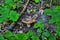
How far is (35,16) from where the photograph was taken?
3.05 meters

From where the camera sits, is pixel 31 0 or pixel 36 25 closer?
pixel 36 25

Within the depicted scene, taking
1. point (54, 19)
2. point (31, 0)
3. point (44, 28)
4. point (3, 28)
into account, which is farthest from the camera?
point (31, 0)

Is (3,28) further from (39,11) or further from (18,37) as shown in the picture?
(18,37)

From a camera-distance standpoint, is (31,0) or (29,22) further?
(31,0)

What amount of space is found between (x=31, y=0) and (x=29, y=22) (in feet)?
2.22

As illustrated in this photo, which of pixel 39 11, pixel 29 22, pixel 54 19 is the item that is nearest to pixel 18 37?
pixel 54 19

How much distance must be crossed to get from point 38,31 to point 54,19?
3.68 ft

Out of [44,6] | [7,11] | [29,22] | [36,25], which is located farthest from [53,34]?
[7,11]

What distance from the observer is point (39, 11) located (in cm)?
312

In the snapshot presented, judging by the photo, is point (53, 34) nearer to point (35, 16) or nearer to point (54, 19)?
point (35, 16)

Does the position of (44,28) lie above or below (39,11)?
below

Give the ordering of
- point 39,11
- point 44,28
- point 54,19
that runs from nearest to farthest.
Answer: point 54,19 → point 44,28 → point 39,11

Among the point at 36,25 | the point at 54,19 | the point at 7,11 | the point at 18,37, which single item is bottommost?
the point at 36,25

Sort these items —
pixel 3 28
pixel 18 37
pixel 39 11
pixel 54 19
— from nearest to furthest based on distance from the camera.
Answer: pixel 54 19 → pixel 18 37 → pixel 3 28 → pixel 39 11
